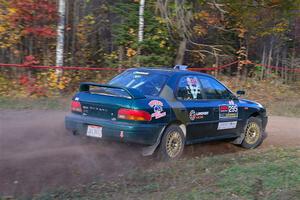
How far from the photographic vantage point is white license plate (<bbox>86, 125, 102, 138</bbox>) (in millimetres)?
7969

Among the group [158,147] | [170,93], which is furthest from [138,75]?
[158,147]

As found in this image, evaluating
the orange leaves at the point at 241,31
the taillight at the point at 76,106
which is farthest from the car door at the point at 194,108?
the orange leaves at the point at 241,31

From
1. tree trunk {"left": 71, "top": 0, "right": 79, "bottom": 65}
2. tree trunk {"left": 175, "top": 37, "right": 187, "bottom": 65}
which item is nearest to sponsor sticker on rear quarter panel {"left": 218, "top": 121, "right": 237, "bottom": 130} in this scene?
tree trunk {"left": 71, "top": 0, "right": 79, "bottom": 65}

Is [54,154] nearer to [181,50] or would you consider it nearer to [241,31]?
[181,50]

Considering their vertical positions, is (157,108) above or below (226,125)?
above

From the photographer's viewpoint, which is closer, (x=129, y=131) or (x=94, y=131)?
(x=129, y=131)

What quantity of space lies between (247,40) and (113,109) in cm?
→ 1437

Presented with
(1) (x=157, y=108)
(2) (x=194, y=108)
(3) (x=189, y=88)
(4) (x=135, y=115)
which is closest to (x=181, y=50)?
(3) (x=189, y=88)

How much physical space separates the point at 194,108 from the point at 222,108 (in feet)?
2.89

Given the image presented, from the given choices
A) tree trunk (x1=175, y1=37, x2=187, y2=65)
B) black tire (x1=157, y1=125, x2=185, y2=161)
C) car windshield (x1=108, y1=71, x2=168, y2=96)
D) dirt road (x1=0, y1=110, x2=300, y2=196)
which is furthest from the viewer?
tree trunk (x1=175, y1=37, x2=187, y2=65)

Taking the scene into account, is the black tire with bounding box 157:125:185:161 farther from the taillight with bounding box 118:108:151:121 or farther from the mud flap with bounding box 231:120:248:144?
the mud flap with bounding box 231:120:248:144

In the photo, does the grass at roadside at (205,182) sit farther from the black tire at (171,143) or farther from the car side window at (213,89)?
→ the car side window at (213,89)

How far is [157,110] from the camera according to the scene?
7.94m

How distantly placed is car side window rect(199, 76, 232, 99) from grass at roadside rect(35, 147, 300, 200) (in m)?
1.56
